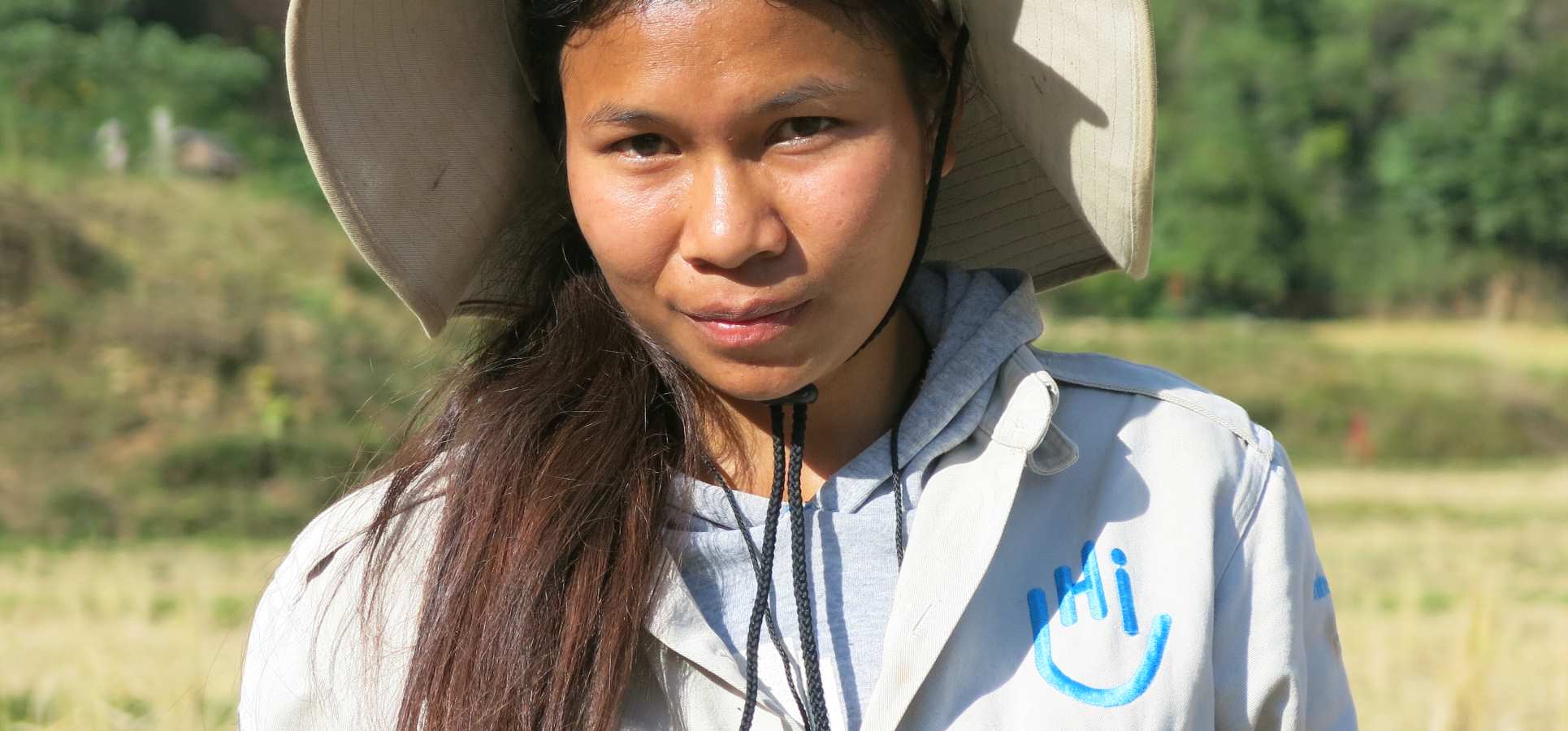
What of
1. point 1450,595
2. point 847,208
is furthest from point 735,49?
point 1450,595

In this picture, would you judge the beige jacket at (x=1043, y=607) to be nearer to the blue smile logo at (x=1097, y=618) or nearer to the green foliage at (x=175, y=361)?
the blue smile logo at (x=1097, y=618)

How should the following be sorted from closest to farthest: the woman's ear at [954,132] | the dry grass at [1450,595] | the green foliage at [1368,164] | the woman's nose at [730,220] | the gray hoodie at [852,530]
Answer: the woman's nose at [730,220], the gray hoodie at [852,530], the woman's ear at [954,132], the dry grass at [1450,595], the green foliage at [1368,164]

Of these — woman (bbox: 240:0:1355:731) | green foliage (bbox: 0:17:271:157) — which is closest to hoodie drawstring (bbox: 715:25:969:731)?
woman (bbox: 240:0:1355:731)

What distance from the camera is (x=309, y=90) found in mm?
1685

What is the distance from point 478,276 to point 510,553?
45 centimetres

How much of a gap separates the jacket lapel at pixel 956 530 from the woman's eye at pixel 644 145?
17.2 inches

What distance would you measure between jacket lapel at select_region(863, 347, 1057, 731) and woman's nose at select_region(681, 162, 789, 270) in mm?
320

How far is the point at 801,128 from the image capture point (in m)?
1.51

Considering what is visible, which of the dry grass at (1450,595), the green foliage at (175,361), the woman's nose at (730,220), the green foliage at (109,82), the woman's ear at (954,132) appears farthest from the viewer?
the green foliage at (109,82)

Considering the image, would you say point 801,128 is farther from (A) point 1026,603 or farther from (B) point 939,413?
(A) point 1026,603

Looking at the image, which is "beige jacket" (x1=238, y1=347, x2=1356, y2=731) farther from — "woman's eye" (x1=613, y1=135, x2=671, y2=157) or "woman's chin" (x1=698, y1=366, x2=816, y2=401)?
"woman's eye" (x1=613, y1=135, x2=671, y2=157)

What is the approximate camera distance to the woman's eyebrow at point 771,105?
147 centimetres

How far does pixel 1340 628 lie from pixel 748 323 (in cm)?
483

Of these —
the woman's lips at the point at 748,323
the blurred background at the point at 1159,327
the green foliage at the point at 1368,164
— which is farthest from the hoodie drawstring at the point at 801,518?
the green foliage at the point at 1368,164
